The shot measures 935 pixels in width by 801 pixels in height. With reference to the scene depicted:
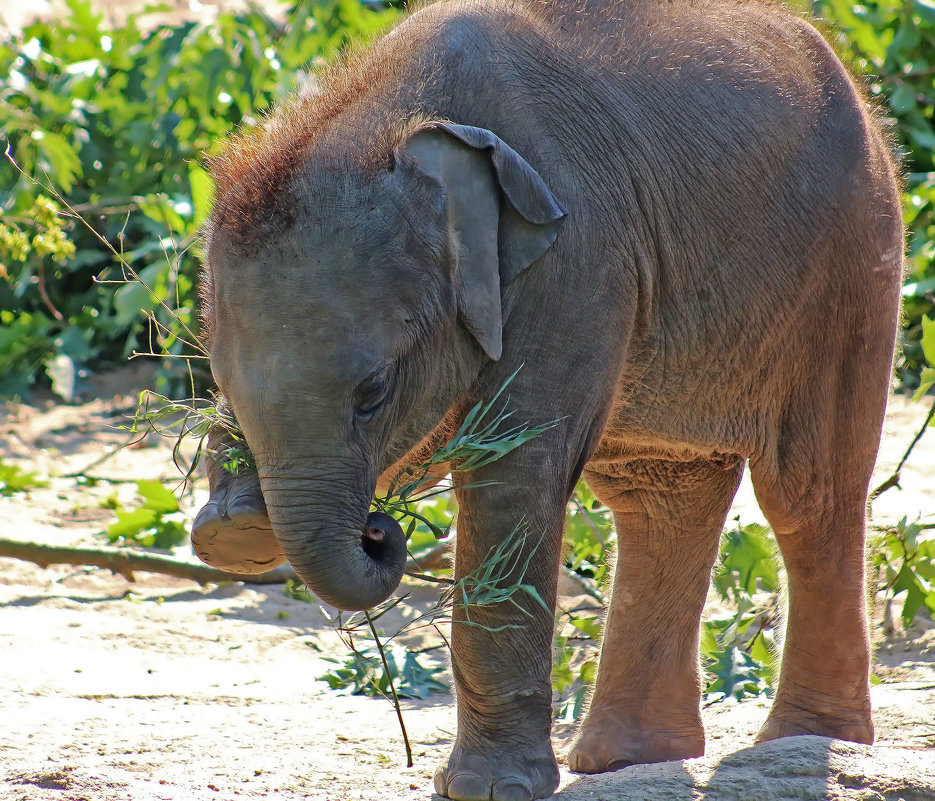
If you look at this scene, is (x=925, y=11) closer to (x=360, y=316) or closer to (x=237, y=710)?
(x=237, y=710)

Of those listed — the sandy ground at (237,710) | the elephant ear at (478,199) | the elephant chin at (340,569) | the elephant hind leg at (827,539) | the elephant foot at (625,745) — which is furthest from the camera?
the elephant foot at (625,745)

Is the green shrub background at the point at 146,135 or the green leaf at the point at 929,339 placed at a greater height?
the green shrub background at the point at 146,135

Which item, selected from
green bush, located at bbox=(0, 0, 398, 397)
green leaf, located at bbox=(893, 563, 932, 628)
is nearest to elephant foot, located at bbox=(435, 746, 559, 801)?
green leaf, located at bbox=(893, 563, 932, 628)

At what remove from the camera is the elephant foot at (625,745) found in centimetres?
401

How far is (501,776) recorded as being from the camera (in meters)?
3.12

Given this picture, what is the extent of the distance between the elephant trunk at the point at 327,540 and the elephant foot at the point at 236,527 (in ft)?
0.54

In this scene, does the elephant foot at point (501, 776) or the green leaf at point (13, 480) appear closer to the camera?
the elephant foot at point (501, 776)

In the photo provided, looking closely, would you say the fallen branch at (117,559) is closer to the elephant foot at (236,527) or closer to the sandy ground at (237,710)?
the sandy ground at (237,710)

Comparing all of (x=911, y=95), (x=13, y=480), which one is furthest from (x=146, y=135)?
(x=911, y=95)

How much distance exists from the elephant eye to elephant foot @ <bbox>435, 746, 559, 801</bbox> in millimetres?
854

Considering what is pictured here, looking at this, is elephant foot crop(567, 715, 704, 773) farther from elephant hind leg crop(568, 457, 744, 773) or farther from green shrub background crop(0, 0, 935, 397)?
green shrub background crop(0, 0, 935, 397)

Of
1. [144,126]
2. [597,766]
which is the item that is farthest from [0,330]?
[597,766]

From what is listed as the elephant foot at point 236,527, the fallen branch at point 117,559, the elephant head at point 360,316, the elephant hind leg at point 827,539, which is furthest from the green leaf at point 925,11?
the elephant foot at point 236,527

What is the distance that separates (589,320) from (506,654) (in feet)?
2.56
